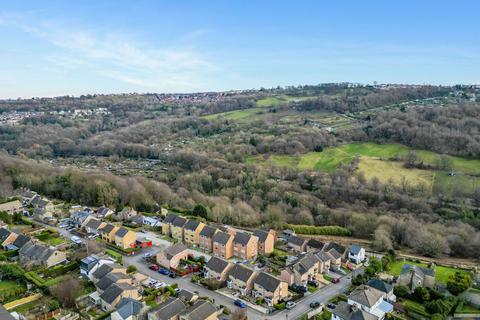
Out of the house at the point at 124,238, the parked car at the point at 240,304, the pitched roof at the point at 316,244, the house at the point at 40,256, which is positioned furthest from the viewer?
the pitched roof at the point at 316,244

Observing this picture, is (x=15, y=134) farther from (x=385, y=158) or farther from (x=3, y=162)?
(x=385, y=158)

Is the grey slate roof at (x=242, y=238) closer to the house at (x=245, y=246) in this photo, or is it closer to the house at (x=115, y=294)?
the house at (x=245, y=246)

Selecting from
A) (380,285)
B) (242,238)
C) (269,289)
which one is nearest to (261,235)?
(242,238)

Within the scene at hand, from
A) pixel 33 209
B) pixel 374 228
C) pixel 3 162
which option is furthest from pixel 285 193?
pixel 3 162

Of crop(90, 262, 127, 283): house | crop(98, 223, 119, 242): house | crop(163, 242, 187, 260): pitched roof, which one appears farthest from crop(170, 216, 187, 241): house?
crop(90, 262, 127, 283): house

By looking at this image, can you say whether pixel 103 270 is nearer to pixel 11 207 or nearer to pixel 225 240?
pixel 225 240

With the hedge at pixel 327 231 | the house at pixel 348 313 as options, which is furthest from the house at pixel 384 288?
the hedge at pixel 327 231

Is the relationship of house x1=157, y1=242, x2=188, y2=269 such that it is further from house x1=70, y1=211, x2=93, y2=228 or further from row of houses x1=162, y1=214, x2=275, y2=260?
house x1=70, y1=211, x2=93, y2=228

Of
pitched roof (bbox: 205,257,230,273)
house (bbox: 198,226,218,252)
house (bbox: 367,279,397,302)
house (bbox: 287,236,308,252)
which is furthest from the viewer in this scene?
house (bbox: 287,236,308,252)
